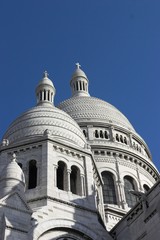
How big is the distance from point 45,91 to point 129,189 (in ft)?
32.2

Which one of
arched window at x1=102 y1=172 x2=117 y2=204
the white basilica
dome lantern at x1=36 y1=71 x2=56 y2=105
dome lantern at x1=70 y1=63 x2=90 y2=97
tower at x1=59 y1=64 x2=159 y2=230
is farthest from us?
dome lantern at x1=70 y1=63 x2=90 y2=97

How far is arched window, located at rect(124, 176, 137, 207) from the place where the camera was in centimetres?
3459

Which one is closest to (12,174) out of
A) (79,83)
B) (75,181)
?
(75,181)

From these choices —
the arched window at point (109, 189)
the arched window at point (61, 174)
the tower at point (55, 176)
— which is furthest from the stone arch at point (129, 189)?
the arched window at point (61, 174)

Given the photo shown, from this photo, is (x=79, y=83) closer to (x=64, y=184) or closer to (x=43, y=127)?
(x=43, y=127)

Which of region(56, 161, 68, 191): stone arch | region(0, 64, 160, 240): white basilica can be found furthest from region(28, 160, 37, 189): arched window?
region(56, 161, 68, 191): stone arch

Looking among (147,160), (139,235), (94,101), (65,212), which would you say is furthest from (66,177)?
(94,101)

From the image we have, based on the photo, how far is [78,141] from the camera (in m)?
27.3

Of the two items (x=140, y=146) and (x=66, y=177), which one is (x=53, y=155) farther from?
(x=140, y=146)

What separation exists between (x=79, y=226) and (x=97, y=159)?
14864 millimetres

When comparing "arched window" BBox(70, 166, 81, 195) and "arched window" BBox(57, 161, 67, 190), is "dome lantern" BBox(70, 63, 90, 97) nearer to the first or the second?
"arched window" BBox(70, 166, 81, 195)

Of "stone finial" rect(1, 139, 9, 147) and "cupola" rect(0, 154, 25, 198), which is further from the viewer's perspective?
"stone finial" rect(1, 139, 9, 147)

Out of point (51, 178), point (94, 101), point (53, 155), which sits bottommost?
point (51, 178)

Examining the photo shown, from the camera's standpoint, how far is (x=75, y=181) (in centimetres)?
2481
